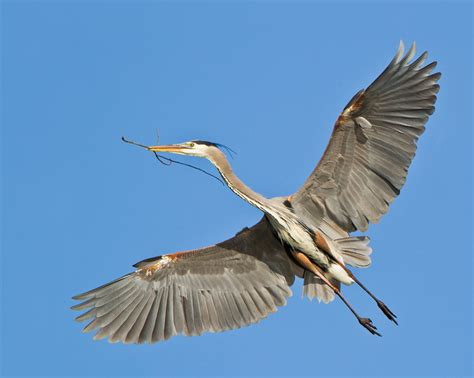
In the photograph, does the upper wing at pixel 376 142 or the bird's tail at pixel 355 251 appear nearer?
the upper wing at pixel 376 142

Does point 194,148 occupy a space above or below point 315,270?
above

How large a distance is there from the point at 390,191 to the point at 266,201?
123cm

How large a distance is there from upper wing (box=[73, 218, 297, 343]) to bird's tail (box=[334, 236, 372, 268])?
Answer: 0.68 m

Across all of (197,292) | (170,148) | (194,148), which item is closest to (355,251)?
(197,292)

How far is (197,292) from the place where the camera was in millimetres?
9250

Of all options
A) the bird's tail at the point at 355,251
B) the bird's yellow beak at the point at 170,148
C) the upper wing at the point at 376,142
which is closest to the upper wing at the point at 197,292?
the bird's tail at the point at 355,251

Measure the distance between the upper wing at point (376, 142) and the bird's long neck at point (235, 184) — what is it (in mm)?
459

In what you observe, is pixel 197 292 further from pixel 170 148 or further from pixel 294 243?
pixel 170 148

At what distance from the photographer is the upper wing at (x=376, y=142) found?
8422 millimetres

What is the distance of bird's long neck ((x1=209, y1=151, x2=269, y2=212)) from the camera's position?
8.44m

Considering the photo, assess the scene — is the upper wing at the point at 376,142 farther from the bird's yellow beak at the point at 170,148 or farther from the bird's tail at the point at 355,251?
the bird's yellow beak at the point at 170,148

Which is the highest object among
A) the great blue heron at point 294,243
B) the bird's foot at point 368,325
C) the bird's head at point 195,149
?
the bird's head at point 195,149

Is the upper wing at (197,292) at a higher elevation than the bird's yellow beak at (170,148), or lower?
lower

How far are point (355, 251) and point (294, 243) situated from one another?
0.61m
